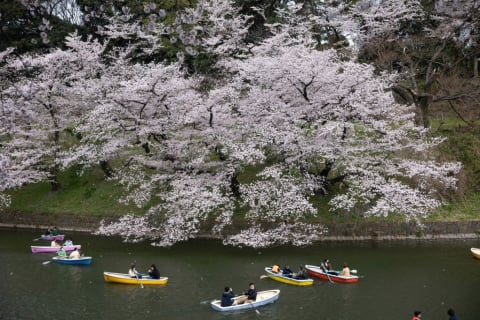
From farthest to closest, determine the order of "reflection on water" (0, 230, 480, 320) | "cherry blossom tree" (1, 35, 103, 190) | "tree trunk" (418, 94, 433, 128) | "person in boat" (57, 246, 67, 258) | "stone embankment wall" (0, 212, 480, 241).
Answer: "cherry blossom tree" (1, 35, 103, 190)
"tree trunk" (418, 94, 433, 128)
"stone embankment wall" (0, 212, 480, 241)
"person in boat" (57, 246, 67, 258)
"reflection on water" (0, 230, 480, 320)

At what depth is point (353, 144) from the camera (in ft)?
81.6

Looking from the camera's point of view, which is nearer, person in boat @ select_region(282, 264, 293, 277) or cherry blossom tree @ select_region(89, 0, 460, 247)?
person in boat @ select_region(282, 264, 293, 277)

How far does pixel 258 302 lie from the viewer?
1598 cm

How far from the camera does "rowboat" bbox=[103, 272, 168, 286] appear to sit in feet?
60.1

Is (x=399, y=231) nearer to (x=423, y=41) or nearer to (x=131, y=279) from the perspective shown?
(x=131, y=279)

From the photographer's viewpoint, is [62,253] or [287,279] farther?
[62,253]

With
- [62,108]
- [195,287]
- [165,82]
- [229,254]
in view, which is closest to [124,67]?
[62,108]

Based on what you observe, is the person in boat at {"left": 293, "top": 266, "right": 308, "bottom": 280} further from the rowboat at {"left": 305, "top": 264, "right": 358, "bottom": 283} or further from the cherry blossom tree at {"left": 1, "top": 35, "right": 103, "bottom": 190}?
the cherry blossom tree at {"left": 1, "top": 35, "right": 103, "bottom": 190}

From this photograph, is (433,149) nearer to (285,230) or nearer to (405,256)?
(405,256)

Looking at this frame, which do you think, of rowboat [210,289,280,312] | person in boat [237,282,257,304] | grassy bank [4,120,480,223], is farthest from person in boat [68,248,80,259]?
person in boat [237,282,257,304]

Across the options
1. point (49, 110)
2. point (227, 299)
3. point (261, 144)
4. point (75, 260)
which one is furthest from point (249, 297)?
point (49, 110)

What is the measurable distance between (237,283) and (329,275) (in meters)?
3.72

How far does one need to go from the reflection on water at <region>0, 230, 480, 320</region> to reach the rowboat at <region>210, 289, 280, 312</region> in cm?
19

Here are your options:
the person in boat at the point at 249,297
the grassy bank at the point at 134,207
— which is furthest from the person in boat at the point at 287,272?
the grassy bank at the point at 134,207
